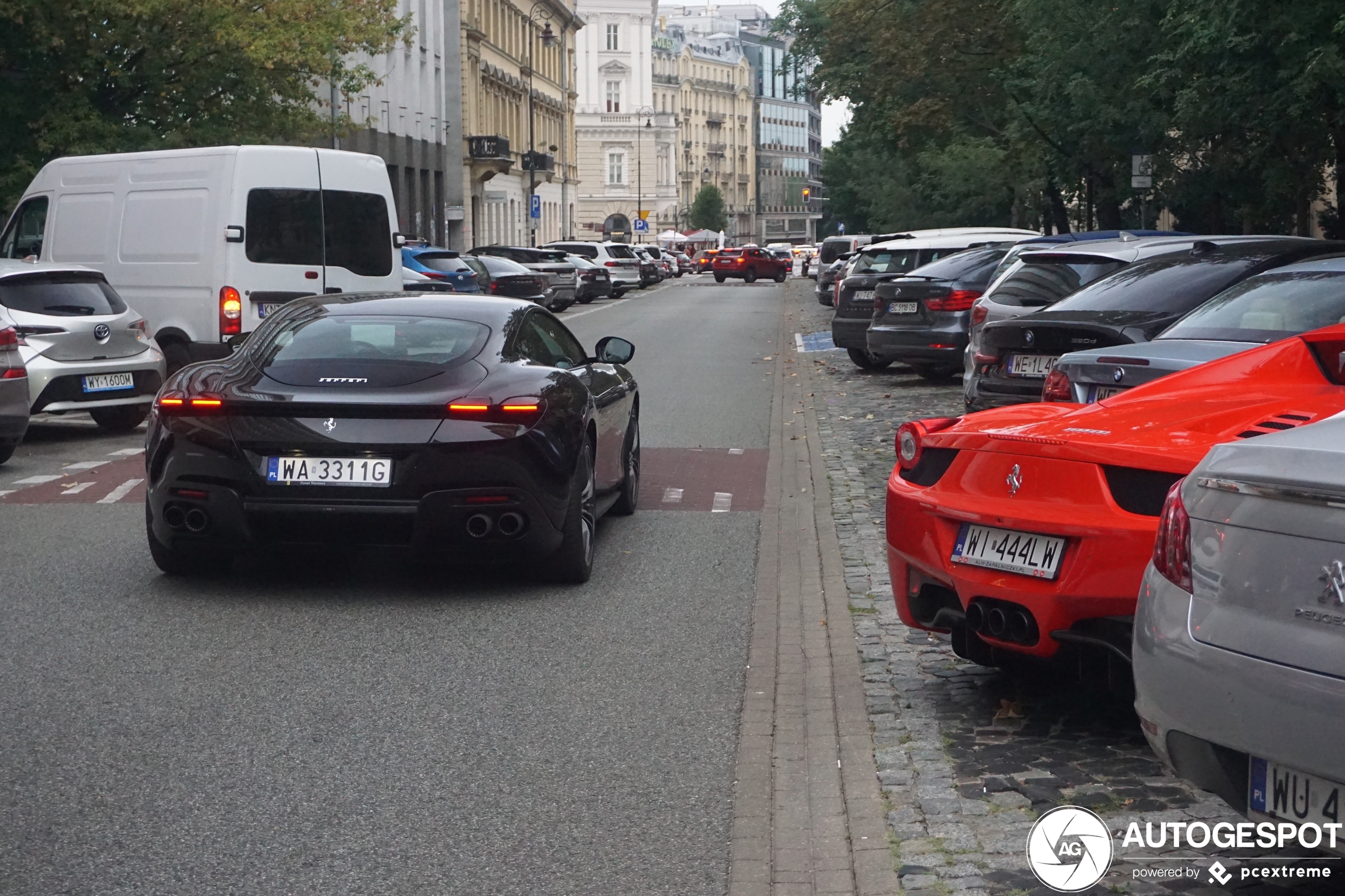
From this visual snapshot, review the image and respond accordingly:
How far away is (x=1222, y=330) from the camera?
8984mm

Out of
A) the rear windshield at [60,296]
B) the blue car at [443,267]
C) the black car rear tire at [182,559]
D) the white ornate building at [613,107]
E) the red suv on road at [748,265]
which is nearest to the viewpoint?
the black car rear tire at [182,559]

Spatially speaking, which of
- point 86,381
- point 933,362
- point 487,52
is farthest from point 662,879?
point 487,52

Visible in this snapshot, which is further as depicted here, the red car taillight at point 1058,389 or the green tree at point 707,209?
the green tree at point 707,209

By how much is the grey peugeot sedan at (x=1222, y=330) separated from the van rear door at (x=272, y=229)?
993cm

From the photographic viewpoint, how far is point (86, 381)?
14906 mm

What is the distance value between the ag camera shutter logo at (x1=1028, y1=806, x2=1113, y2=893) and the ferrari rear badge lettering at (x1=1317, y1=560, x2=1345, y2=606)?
1.08 metres

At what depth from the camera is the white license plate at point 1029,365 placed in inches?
460

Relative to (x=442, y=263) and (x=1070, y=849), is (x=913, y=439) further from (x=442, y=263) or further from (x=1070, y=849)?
(x=442, y=263)

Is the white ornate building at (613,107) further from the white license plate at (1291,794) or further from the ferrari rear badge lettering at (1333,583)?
the ferrari rear badge lettering at (1333,583)

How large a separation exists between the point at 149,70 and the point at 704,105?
518 feet

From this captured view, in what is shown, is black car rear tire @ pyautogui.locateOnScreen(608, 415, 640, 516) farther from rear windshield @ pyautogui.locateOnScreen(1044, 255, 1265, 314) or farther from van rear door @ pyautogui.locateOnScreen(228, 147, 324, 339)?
van rear door @ pyautogui.locateOnScreen(228, 147, 324, 339)

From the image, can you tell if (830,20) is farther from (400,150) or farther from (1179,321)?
(1179,321)

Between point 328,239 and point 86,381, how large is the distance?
3647mm

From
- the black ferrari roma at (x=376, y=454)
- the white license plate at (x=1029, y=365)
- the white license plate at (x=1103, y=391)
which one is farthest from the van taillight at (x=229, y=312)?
the white license plate at (x=1103, y=391)
